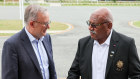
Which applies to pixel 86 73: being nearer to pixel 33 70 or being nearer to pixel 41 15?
pixel 33 70

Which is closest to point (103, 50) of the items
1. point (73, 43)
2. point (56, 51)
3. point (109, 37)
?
point (109, 37)

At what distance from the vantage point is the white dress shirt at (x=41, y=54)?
3.41 metres

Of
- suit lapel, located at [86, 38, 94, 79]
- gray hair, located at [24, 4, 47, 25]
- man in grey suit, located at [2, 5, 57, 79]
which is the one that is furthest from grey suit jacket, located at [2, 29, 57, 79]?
suit lapel, located at [86, 38, 94, 79]

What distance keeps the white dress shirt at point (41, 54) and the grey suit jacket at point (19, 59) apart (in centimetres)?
7

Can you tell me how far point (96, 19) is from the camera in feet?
10.1

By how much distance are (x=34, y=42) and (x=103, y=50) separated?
37.4 inches

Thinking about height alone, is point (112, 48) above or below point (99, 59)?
above

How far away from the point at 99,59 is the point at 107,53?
0.13 meters

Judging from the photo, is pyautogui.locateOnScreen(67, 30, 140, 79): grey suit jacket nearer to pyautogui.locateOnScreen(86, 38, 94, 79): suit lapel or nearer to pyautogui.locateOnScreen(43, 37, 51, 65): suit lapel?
pyautogui.locateOnScreen(86, 38, 94, 79): suit lapel

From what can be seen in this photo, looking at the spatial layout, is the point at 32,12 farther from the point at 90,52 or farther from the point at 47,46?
the point at 90,52

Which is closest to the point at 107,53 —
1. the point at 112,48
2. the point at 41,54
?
the point at 112,48

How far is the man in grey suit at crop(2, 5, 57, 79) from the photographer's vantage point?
10.4 ft

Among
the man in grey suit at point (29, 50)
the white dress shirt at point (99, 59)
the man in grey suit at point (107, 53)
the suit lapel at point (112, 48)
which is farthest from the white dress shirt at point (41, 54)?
the suit lapel at point (112, 48)

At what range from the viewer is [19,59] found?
3209 millimetres
